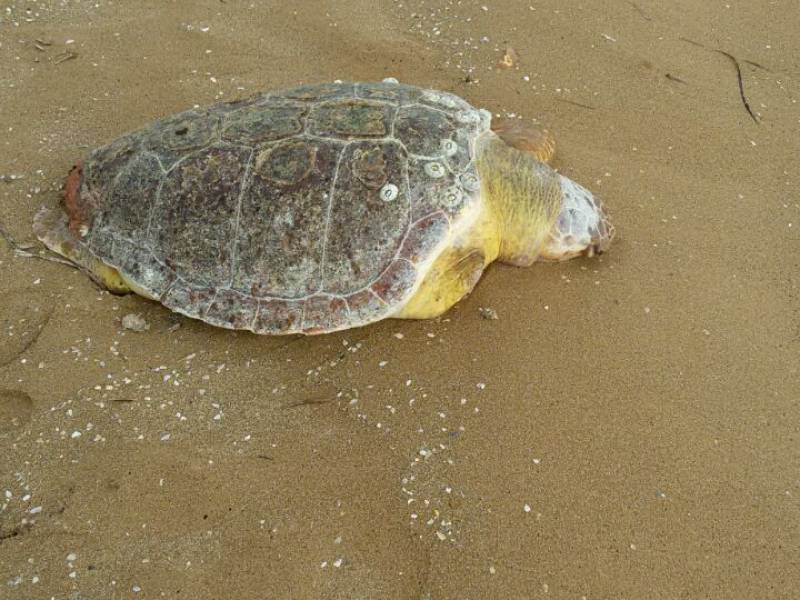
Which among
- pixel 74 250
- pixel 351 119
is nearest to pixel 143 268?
pixel 74 250

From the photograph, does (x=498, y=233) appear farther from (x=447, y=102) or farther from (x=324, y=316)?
(x=324, y=316)

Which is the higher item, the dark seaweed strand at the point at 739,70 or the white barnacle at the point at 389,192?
the dark seaweed strand at the point at 739,70

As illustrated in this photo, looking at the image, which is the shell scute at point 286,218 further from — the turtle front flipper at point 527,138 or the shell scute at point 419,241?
Answer: the turtle front flipper at point 527,138

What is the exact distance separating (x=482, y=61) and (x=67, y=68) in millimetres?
2783

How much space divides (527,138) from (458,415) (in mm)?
1660

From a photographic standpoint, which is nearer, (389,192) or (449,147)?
(389,192)

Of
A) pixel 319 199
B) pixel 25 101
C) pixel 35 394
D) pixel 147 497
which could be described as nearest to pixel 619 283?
pixel 319 199

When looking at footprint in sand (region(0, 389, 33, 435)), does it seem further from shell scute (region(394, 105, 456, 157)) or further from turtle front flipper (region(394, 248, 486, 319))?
shell scute (region(394, 105, 456, 157))

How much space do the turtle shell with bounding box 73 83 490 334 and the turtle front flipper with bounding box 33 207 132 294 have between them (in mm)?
146

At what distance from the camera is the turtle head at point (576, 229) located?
2.83 meters

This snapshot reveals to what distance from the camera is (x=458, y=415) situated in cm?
242

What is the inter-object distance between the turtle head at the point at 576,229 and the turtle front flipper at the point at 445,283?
1.39 ft

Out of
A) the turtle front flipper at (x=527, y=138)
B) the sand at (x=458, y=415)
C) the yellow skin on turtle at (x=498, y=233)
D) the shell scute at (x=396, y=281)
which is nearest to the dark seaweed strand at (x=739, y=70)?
the sand at (x=458, y=415)

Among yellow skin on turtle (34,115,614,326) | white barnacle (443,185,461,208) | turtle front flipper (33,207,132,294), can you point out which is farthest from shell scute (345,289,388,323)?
turtle front flipper (33,207,132,294)
